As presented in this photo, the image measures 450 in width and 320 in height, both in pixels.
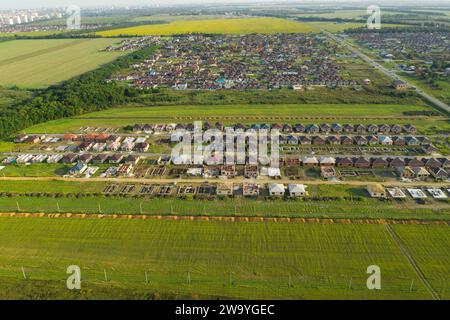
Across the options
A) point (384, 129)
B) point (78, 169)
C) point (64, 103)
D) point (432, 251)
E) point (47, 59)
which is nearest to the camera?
point (432, 251)

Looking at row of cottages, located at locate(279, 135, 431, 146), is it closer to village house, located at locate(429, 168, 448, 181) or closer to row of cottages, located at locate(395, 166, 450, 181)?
row of cottages, located at locate(395, 166, 450, 181)

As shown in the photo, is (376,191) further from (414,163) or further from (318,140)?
(318,140)

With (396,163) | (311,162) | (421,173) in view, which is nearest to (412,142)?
(396,163)

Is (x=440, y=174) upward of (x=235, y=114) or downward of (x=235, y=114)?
downward

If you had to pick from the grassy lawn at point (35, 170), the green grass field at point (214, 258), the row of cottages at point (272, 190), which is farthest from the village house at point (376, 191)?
the grassy lawn at point (35, 170)

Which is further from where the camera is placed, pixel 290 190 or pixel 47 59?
pixel 47 59

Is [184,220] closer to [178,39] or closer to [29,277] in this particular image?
[29,277]

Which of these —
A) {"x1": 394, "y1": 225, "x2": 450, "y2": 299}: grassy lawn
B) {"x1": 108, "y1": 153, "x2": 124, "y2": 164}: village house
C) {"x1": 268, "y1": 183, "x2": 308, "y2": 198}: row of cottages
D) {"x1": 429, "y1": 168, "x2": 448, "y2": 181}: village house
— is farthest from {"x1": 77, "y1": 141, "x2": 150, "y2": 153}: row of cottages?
{"x1": 429, "y1": 168, "x2": 448, "y2": 181}: village house
